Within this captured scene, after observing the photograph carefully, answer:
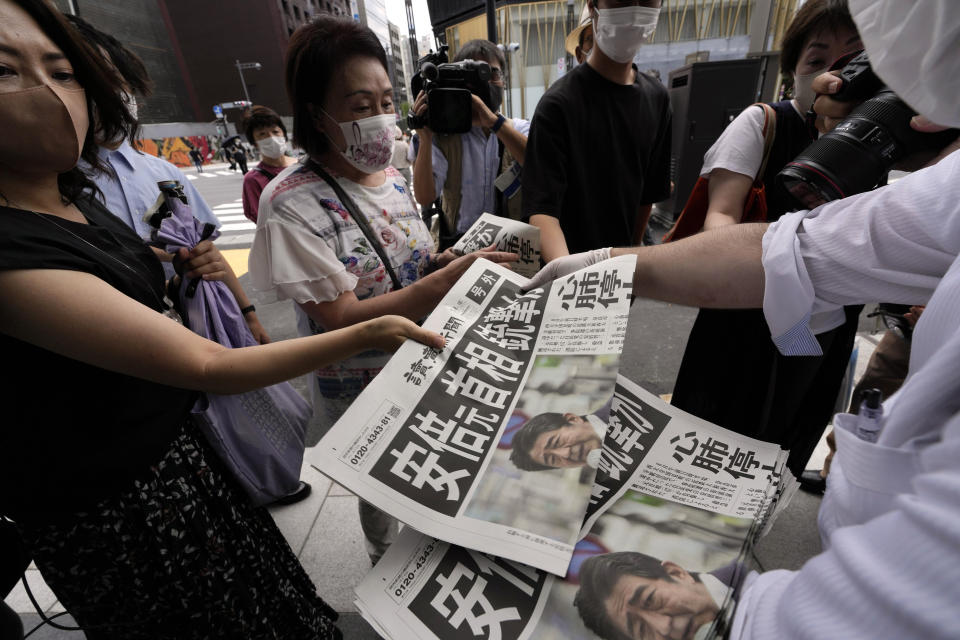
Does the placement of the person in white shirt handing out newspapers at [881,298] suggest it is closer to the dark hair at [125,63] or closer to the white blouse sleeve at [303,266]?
the white blouse sleeve at [303,266]

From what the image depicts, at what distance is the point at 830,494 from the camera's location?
0.40m

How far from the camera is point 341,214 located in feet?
3.33

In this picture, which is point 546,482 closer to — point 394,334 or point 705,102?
point 394,334

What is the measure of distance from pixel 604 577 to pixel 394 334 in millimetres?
427

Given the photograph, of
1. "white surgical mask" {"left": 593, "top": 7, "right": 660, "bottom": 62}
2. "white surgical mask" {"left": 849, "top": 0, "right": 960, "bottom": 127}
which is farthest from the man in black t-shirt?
"white surgical mask" {"left": 849, "top": 0, "right": 960, "bottom": 127}

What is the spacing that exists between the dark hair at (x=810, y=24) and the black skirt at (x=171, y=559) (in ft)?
5.95

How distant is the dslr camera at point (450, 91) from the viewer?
5.24ft

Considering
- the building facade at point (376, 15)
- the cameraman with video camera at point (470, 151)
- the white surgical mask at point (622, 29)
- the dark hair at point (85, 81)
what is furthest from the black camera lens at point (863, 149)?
the building facade at point (376, 15)

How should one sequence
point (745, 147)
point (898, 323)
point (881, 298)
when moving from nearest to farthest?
point (881, 298) < point (745, 147) < point (898, 323)

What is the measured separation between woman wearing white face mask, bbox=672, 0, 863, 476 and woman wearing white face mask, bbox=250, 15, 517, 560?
0.57 meters

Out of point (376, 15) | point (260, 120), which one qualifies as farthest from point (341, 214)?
point (376, 15)

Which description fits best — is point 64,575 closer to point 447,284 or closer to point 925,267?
point 447,284

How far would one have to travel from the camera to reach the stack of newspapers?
17.8 inches

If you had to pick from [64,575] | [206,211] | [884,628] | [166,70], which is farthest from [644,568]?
[166,70]
